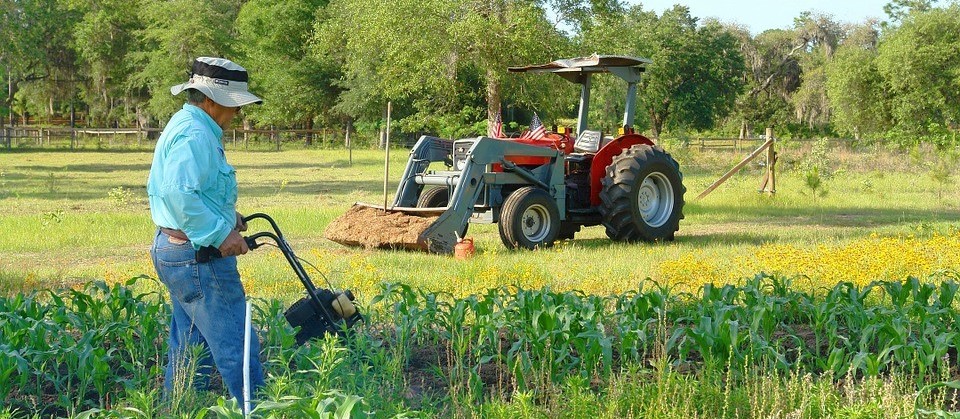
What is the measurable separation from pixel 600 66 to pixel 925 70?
130ft

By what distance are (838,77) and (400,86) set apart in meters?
32.4

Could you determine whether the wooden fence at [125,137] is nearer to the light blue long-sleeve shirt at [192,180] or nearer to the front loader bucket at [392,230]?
the front loader bucket at [392,230]

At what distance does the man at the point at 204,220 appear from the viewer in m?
5.00

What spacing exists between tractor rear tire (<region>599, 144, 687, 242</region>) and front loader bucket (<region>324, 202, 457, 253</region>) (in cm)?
237

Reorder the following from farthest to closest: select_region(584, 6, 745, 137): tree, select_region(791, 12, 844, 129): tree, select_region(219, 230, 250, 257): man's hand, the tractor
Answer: select_region(791, 12, 844, 129): tree, select_region(584, 6, 745, 137): tree, the tractor, select_region(219, 230, 250, 257): man's hand

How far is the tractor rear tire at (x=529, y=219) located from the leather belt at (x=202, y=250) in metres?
7.77

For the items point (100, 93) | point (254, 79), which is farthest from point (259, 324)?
point (100, 93)

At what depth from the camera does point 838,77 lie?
5362cm

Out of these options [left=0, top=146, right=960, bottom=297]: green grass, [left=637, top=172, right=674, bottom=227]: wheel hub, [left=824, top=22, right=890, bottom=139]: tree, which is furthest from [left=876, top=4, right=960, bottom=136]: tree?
[left=637, top=172, right=674, bottom=227]: wheel hub

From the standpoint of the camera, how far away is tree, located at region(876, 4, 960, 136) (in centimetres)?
4841

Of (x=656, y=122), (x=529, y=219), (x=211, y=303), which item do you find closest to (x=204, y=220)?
(x=211, y=303)

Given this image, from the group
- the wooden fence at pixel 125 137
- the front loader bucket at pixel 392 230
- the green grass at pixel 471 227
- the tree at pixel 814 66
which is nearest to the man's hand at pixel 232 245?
the green grass at pixel 471 227

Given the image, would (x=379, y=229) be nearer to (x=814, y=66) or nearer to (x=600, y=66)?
(x=600, y=66)

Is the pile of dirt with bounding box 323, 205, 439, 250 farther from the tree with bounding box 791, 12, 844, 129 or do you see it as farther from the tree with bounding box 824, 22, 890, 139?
the tree with bounding box 791, 12, 844, 129
